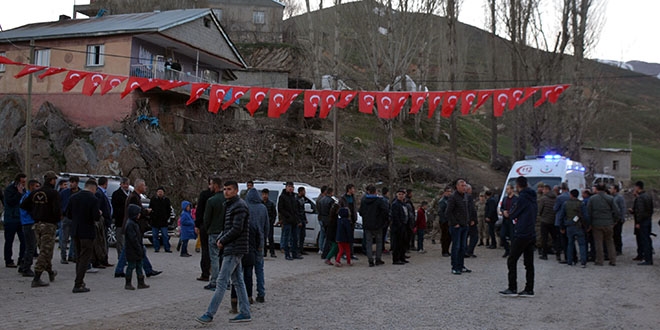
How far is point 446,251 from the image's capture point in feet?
51.3

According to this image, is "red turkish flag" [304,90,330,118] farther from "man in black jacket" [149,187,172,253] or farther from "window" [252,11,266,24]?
"window" [252,11,266,24]

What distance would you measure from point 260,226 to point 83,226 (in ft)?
10.3

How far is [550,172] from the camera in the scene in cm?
1831

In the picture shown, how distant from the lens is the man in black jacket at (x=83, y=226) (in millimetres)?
9195

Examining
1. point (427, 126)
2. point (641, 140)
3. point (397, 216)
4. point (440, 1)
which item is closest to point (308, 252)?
point (397, 216)

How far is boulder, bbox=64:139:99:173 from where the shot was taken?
92.8ft

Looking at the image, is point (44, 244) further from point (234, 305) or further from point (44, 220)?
point (234, 305)

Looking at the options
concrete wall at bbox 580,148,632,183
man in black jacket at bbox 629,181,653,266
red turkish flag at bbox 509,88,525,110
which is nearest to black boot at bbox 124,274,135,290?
red turkish flag at bbox 509,88,525,110

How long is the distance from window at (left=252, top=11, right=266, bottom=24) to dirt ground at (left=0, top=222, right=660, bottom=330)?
5156 cm

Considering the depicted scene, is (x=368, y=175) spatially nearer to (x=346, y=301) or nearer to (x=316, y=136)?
(x=316, y=136)

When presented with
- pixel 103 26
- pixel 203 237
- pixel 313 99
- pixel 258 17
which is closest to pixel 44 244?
pixel 203 237

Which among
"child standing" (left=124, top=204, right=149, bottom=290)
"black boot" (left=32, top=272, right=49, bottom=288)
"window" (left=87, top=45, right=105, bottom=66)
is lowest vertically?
"black boot" (left=32, top=272, right=49, bottom=288)

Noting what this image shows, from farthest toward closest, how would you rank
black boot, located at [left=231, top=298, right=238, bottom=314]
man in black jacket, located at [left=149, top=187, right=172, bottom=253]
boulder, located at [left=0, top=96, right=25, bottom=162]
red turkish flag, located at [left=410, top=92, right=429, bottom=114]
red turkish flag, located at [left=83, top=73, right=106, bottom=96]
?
1. boulder, located at [left=0, top=96, right=25, bottom=162]
2. red turkish flag, located at [left=83, top=73, right=106, bottom=96]
3. red turkish flag, located at [left=410, top=92, right=429, bottom=114]
4. man in black jacket, located at [left=149, top=187, right=172, bottom=253]
5. black boot, located at [left=231, top=298, right=238, bottom=314]

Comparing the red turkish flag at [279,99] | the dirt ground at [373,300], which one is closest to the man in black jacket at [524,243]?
the dirt ground at [373,300]
